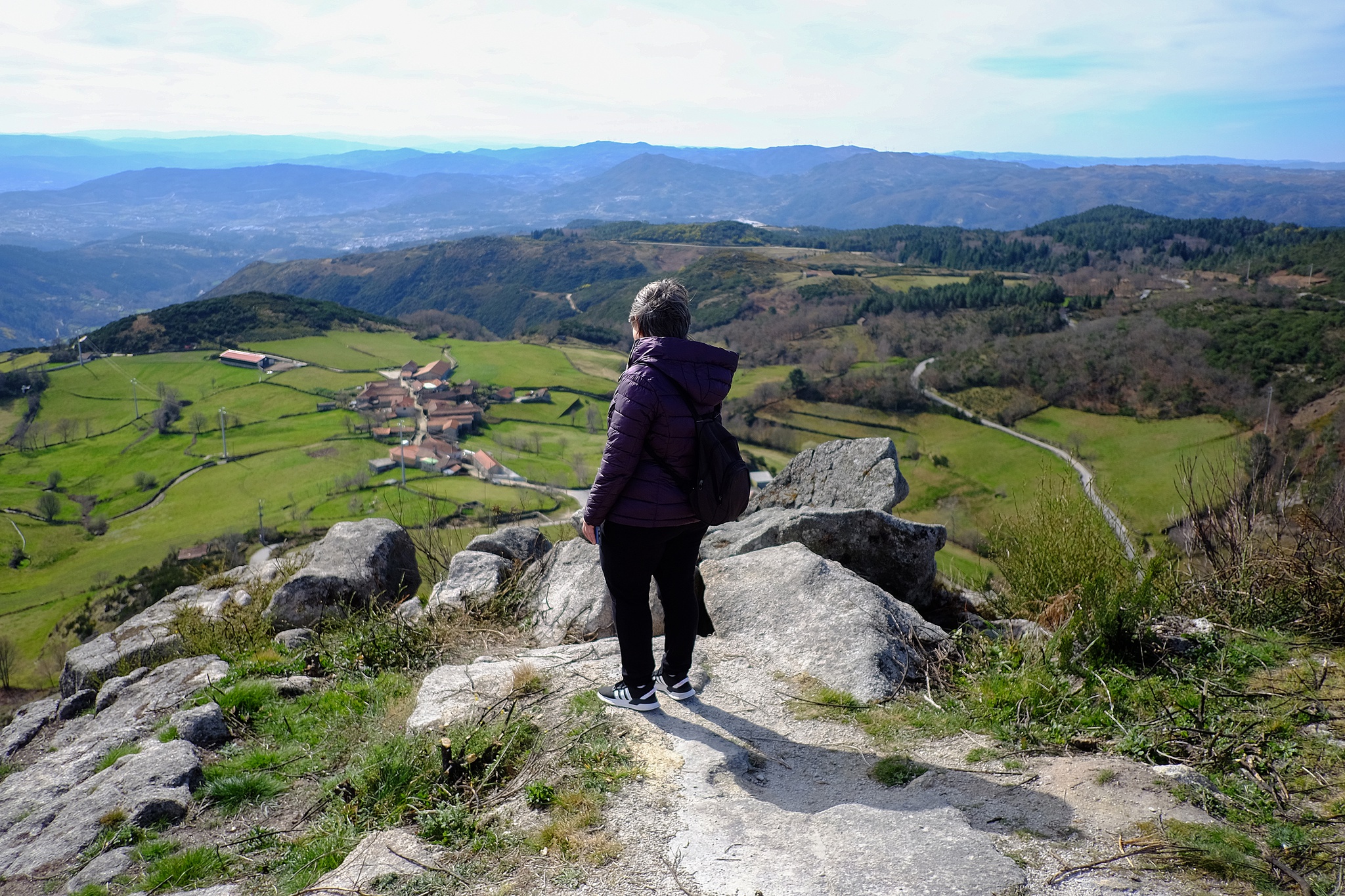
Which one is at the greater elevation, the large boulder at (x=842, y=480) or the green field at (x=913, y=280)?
the green field at (x=913, y=280)

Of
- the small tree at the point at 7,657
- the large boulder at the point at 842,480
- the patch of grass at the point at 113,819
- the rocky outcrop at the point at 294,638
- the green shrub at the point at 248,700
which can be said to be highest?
the large boulder at the point at 842,480

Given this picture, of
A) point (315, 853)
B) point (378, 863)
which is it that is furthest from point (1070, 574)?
point (315, 853)

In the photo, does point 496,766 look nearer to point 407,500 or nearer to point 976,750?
point 976,750

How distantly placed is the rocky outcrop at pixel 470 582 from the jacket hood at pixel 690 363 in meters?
3.83

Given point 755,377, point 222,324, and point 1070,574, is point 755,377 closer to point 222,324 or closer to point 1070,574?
point 222,324

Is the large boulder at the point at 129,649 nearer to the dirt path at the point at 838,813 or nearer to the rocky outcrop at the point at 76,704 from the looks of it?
the rocky outcrop at the point at 76,704

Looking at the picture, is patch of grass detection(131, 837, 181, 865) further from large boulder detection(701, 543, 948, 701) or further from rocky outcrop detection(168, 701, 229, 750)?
large boulder detection(701, 543, 948, 701)

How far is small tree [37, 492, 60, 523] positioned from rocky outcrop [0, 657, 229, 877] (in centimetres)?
6078

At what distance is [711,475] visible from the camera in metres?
4.15

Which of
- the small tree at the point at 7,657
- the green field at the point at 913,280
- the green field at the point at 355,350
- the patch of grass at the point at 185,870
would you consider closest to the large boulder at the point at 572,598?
the patch of grass at the point at 185,870

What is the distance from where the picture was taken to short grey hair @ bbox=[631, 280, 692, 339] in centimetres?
421

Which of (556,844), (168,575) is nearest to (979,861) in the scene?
(556,844)

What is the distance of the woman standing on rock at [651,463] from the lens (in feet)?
13.4

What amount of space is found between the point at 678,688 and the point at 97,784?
12.6ft
